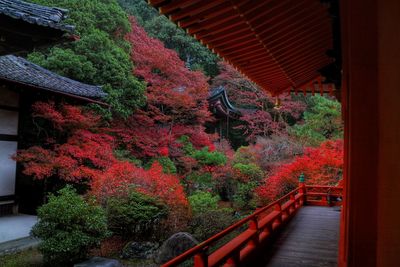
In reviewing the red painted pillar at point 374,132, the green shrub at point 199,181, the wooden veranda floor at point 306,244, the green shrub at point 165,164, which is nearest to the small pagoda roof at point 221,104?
the green shrub at point 199,181

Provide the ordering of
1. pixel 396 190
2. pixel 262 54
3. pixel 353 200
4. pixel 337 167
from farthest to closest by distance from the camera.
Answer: pixel 337 167 < pixel 262 54 < pixel 353 200 < pixel 396 190

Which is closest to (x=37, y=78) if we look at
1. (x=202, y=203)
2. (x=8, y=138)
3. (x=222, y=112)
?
(x=8, y=138)

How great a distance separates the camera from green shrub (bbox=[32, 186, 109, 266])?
7.68 meters

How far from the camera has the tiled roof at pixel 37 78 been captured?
30.1 ft

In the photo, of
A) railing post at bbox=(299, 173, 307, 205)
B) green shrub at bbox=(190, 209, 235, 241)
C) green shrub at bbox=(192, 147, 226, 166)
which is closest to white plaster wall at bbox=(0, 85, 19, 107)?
green shrub at bbox=(190, 209, 235, 241)

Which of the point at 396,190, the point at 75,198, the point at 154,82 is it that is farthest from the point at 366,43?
the point at 154,82

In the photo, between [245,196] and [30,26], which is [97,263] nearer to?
[30,26]

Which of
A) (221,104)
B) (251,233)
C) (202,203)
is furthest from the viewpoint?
(221,104)

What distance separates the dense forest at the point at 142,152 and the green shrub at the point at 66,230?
0.03 m

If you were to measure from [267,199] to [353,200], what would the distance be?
13.3 m

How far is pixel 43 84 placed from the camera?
9.70 metres

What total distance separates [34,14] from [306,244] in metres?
6.35

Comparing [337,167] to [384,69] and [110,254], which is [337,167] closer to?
[110,254]

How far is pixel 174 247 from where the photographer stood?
8969 mm
